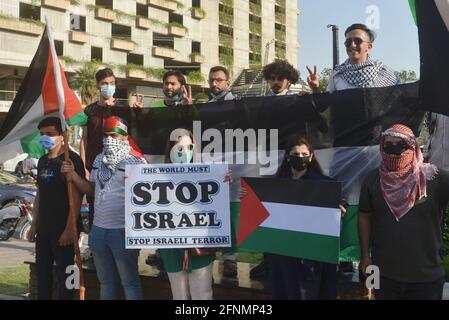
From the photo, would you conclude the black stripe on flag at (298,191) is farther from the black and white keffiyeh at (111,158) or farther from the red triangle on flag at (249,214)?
the black and white keffiyeh at (111,158)

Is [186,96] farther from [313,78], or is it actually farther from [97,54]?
[97,54]

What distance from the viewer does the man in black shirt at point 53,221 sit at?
476 cm

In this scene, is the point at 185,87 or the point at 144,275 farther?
the point at 185,87

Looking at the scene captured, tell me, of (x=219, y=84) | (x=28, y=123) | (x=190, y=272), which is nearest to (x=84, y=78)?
(x=28, y=123)

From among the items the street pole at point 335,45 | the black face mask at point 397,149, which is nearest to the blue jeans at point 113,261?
the black face mask at point 397,149

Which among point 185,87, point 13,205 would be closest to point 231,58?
point 13,205

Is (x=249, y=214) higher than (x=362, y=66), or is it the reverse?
(x=362, y=66)

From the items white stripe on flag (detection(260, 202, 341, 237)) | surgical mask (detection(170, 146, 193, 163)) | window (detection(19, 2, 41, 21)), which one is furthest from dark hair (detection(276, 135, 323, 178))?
window (detection(19, 2, 41, 21))

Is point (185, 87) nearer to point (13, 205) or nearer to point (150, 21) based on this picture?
point (13, 205)

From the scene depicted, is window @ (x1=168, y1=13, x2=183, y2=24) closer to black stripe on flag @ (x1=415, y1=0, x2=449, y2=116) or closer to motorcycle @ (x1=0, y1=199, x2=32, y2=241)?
motorcycle @ (x1=0, y1=199, x2=32, y2=241)

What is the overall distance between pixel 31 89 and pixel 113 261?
2.07 meters

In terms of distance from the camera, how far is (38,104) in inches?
206

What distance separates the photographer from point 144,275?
4.95m

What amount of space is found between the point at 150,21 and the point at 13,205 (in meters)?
40.9
